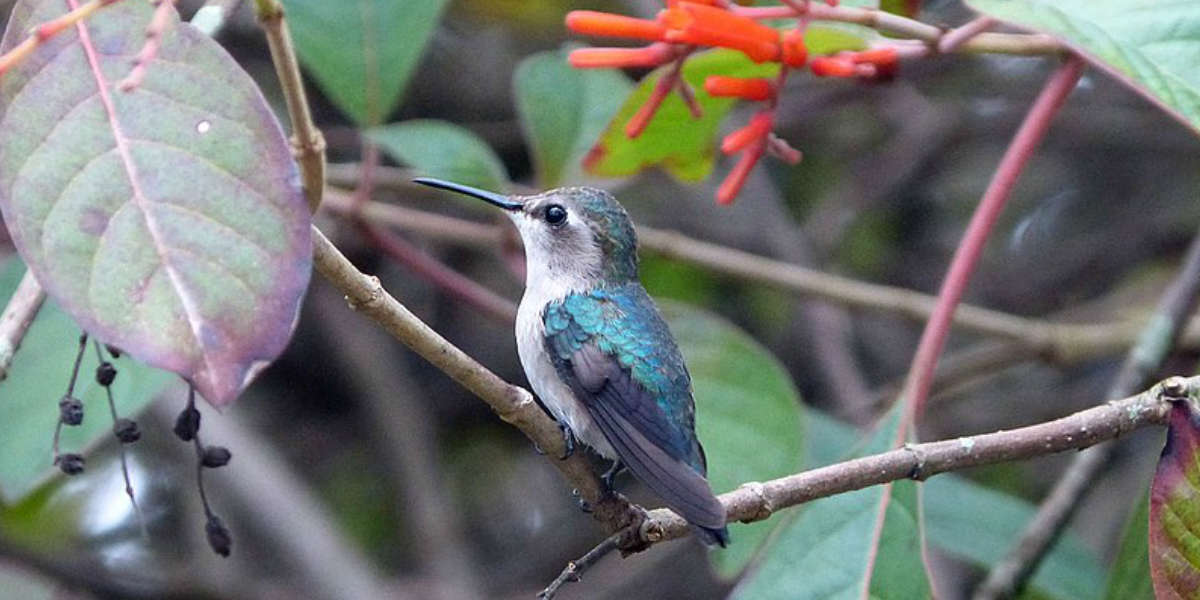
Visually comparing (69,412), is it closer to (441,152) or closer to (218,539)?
(218,539)

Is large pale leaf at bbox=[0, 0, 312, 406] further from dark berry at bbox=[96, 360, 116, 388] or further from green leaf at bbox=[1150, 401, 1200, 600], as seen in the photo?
green leaf at bbox=[1150, 401, 1200, 600]

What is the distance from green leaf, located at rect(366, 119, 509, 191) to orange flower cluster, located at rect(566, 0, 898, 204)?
0.99m

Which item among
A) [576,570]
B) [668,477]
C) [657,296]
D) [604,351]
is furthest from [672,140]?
[657,296]

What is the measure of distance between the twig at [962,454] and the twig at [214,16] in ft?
3.06

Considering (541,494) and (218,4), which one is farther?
(541,494)

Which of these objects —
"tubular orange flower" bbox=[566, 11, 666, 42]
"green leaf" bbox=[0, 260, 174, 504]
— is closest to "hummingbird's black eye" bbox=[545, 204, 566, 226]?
"green leaf" bbox=[0, 260, 174, 504]

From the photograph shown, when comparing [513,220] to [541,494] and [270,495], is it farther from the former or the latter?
[541,494]

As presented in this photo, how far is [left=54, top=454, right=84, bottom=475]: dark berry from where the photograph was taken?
190 centimetres

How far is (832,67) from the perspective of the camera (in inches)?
78.3

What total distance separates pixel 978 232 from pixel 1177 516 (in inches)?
30.3

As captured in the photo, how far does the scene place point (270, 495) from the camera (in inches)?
158

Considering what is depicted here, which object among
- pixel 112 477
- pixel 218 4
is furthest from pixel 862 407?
pixel 218 4

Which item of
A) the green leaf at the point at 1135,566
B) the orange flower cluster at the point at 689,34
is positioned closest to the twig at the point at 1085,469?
the green leaf at the point at 1135,566

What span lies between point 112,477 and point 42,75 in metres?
3.05
